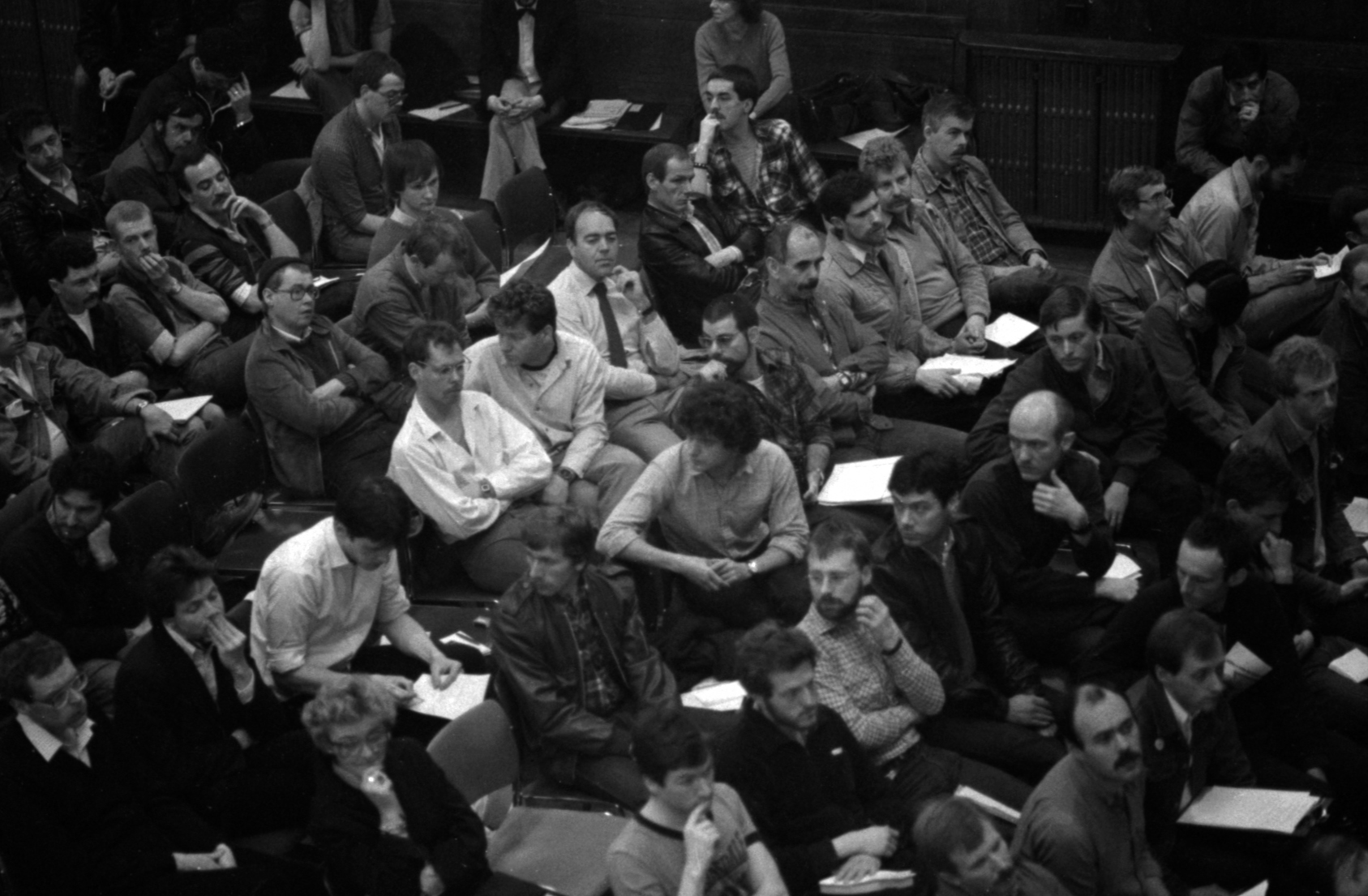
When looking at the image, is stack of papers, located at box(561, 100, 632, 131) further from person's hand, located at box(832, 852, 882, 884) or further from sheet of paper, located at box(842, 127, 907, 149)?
person's hand, located at box(832, 852, 882, 884)

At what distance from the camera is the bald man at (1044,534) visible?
549cm

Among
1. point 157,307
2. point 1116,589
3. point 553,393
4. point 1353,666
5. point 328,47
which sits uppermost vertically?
point 328,47

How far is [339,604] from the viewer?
515 centimetres

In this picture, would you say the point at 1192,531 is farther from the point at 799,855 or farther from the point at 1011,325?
the point at 1011,325

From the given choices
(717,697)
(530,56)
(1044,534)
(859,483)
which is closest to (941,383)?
(859,483)

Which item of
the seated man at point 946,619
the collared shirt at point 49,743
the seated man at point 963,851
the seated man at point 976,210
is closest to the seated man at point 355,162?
the seated man at point 976,210

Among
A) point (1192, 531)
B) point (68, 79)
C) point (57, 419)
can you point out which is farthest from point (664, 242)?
point (68, 79)

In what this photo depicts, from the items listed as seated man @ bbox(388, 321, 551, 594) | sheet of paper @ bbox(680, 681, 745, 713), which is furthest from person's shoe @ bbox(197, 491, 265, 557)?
sheet of paper @ bbox(680, 681, 745, 713)

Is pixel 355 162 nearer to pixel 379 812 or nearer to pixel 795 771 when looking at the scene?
pixel 379 812

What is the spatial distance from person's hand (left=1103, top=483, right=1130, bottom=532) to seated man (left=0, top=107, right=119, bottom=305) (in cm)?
394

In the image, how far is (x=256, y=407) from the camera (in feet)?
19.8

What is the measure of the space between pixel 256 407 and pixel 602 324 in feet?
4.37

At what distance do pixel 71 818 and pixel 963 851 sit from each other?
7.14ft

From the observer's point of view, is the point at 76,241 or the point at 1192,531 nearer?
the point at 1192,531
